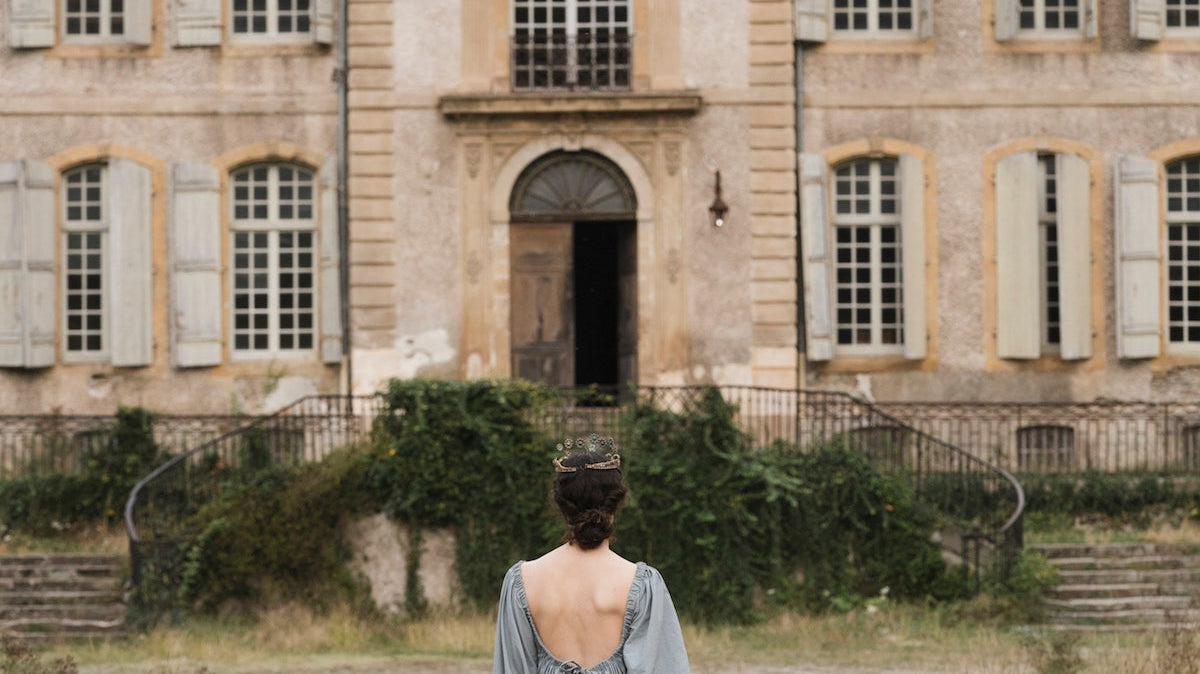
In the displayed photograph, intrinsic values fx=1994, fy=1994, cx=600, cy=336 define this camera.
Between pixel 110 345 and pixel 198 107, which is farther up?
pixel 198 107

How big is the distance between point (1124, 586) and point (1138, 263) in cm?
477

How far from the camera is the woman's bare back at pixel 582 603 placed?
5977 mm

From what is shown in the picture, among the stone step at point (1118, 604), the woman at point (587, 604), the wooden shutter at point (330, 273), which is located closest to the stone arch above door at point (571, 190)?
the wooden shutter at point (330, 273)

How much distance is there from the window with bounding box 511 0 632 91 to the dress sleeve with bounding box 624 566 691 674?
52.2ft

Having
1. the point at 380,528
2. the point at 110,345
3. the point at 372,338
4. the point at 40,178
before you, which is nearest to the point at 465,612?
the point at 380,528

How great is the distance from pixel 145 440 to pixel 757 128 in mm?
Result: 7255

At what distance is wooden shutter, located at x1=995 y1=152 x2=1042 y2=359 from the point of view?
70.6 ft

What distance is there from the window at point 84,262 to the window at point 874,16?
327 inches

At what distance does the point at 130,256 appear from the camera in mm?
21734

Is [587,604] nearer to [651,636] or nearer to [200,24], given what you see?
[651,636]

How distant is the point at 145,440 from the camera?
20562mm

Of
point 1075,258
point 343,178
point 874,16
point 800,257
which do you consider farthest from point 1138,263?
point 343,178

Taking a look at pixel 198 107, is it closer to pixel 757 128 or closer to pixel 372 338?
pixel 372 338

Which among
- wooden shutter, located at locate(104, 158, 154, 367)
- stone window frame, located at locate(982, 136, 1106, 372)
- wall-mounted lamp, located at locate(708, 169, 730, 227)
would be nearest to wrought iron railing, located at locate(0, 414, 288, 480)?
wooden shutter, located at locate(104, 158, 154, 367)
